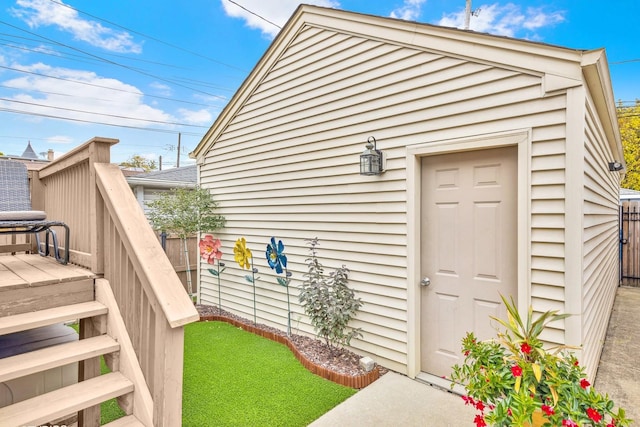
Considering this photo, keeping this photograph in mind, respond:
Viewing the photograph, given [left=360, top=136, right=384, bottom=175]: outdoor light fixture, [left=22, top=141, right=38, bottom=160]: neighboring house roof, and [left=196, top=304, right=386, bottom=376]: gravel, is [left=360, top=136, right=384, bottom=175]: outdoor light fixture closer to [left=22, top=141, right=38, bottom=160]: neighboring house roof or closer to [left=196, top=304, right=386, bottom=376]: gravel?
[left=196, top=304, right=386, bottom=376]: gravel

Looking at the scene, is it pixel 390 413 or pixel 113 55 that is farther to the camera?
pixel 113 55

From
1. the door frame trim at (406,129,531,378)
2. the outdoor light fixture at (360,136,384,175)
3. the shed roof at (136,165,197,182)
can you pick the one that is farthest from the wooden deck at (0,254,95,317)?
the shed roof at (136,165,197,182)

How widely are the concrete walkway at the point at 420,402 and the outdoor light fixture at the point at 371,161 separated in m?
2.03

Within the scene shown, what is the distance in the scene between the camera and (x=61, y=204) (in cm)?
290

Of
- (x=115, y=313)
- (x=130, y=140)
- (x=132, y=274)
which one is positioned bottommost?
(x=115, y=313)

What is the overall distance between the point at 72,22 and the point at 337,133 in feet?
45.7

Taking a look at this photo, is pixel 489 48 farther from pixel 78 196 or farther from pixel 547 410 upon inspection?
pixel 78 196

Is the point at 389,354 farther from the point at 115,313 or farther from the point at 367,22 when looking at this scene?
the point at 367,22

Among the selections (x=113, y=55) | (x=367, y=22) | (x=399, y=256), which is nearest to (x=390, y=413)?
(x=399, y=256)

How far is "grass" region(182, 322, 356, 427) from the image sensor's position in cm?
260

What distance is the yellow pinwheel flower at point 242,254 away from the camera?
16.5 ft

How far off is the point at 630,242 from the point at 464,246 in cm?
812

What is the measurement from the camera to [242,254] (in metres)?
5.10

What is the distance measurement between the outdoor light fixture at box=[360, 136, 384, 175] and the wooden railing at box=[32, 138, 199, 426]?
2.14 metres
